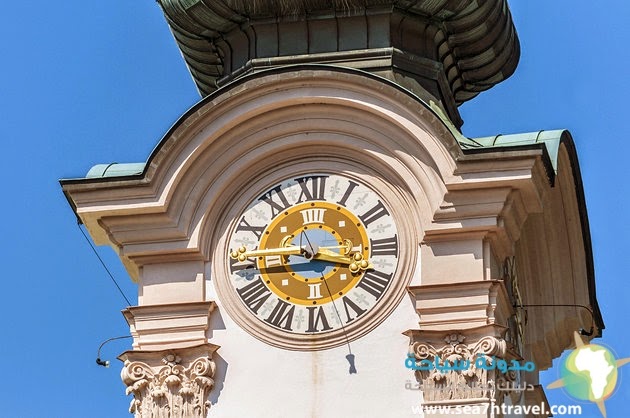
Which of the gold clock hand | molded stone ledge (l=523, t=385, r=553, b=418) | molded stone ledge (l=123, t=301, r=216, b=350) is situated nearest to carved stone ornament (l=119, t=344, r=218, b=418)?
molded stone ledge (l=123, t=301, r=216, b=350)

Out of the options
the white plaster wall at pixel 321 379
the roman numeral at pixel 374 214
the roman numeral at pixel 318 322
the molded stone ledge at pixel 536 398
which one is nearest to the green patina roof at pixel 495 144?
the roman numeral at pixel 374 214

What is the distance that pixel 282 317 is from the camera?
24797 millimetres

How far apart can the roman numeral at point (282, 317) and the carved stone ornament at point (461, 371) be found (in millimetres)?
1112

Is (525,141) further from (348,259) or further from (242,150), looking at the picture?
(242,150)

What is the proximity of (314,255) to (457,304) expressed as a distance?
4.25 feet

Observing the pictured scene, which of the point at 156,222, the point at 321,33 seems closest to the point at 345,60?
the point at 321,33

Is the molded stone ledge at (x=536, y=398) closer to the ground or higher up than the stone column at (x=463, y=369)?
higher up

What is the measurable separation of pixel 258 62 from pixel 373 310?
2793 millimetres

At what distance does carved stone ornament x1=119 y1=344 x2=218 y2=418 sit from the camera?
24.5 metres

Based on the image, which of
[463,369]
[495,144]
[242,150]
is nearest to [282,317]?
[242,150]

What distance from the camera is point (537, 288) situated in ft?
88.0

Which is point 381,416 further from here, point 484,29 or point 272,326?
point 484,29

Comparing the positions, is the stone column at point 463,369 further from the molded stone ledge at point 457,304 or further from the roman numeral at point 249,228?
the roman numeral at point 249,228

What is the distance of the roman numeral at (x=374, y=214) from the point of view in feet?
82.2
